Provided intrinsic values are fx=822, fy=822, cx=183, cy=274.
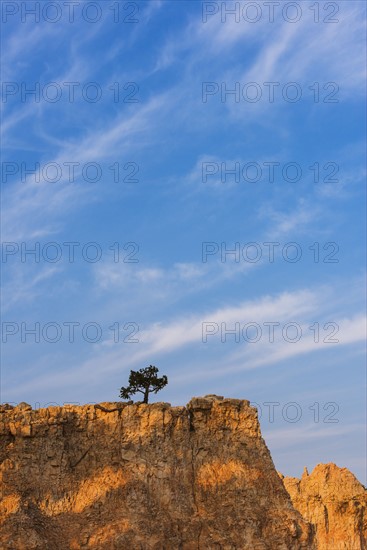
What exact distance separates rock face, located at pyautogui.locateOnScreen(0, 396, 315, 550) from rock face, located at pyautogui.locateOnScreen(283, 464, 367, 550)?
37.0 m

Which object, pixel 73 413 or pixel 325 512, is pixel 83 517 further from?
pixel 325 512

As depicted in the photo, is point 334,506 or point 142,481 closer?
point 142,481

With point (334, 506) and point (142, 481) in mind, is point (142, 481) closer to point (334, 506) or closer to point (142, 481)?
point (142, 481)

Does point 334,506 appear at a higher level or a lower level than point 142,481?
higher

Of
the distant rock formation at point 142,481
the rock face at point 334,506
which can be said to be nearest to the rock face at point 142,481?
the distant rock formation at point 142,481

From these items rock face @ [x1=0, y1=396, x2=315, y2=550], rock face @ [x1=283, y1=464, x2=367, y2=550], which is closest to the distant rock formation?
rock face @ [x1=0, y1=396, x2=315, y2=550]

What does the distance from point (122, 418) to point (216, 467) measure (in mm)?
7071

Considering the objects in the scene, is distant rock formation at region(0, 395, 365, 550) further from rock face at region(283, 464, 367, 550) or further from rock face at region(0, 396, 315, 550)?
rock face at region(283, 464, 367, 550)

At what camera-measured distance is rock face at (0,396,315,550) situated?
166ft

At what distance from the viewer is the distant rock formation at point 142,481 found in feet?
166

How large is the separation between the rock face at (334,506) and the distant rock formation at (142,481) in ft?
120

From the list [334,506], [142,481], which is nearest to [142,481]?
[142,481]

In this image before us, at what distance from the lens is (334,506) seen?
294 ft

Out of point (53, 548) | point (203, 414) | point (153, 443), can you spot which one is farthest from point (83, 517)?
point (203, 414)
